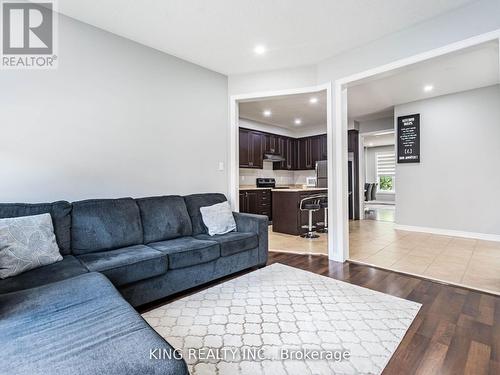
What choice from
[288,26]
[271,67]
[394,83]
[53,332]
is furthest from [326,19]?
[53,332]

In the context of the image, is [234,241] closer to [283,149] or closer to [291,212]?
[291,212]

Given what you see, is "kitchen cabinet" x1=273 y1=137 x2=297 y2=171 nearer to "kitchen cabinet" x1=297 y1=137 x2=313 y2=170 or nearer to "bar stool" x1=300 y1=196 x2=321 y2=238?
"kitchen cabinet" x1=297 y1=137 x2=313 y2=170

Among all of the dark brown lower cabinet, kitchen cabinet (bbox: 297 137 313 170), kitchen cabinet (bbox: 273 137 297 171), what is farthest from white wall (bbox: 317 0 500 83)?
kitchen cabinet (bbox: 297 137 313 170)

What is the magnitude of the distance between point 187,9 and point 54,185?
2085mm

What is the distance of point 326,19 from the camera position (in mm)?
2564

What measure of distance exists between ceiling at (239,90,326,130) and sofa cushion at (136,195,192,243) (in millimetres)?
2364

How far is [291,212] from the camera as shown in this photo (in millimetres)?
5012

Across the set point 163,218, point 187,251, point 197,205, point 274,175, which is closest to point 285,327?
point 187,251

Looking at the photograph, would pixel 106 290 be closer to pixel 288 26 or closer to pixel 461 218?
pixel 288 26

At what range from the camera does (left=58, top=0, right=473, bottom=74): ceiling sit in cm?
234

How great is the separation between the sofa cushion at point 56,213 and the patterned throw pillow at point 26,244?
0.10m

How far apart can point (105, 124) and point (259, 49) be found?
2.00m

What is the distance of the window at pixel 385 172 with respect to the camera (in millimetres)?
10719

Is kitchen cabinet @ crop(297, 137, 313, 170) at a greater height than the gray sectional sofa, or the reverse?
kitchen cabinet @ crop(297, 137, 313, 170)
